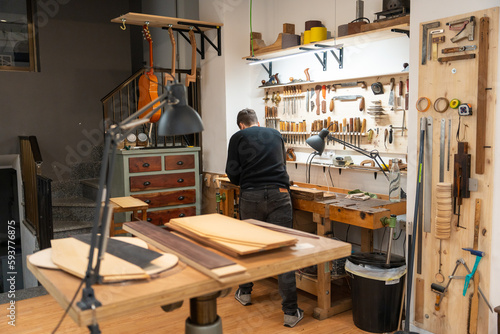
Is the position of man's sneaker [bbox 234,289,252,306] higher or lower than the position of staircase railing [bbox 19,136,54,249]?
lower

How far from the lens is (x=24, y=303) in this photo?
3941 millimetres

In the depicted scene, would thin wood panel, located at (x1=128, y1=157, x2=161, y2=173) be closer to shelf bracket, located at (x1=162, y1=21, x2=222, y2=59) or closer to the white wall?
the white wall

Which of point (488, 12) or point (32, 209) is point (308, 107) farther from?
point (32, 209)

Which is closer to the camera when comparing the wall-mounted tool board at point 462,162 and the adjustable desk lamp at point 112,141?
the adjustable desk lamp at point 112,141

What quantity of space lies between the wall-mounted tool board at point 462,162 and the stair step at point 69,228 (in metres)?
3.68

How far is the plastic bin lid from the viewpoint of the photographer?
132 inches

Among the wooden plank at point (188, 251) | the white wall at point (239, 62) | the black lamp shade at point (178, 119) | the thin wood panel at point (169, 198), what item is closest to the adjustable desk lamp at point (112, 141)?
the black lamp shade at point (178, 119)

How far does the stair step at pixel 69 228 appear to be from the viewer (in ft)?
17.1

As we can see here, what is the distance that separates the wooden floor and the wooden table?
1.71m

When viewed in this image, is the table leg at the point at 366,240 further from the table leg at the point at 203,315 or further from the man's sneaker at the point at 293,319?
the table leg at the point at 203,315

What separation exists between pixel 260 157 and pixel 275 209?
0.42 meters

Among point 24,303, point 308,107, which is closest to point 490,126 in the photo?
point 308,107

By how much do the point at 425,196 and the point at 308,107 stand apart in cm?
201

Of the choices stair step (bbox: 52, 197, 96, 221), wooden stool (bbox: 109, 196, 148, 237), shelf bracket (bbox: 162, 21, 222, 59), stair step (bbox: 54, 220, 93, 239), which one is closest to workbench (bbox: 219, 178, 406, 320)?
wooden stool (bbox: 109, 196, 148, 237)
